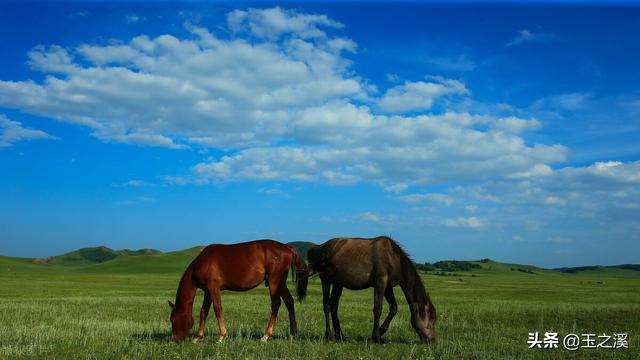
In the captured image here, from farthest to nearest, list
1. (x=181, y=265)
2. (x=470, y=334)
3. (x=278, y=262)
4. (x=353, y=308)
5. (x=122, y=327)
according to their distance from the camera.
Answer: (x=181, y=265), (x=353, y=308), (x=122, y=327), (x=470, y=334), (x=278, y=262)

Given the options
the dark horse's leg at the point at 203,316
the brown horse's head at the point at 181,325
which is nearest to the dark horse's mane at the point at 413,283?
the dark horse's leg at the point at 203,316

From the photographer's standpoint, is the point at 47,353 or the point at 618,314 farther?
the point at 618,314

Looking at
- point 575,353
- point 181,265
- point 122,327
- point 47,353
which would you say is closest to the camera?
point 47,353

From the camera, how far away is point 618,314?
75.4ft

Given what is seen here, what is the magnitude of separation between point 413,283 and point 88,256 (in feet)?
617

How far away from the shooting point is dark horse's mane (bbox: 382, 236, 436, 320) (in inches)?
584

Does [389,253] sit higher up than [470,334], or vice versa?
[389,253]

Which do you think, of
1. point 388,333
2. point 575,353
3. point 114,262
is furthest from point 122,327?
point 114,262

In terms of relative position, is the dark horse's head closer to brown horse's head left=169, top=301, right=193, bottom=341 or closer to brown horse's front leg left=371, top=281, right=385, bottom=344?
brown horse's front leg left=371, top=281, right=385, bottom=344

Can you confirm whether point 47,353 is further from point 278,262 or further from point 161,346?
point 278,262

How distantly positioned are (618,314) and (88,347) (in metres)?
21.3

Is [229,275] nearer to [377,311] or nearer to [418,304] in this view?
[377,311]

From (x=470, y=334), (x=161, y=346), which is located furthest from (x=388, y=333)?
(x=161, y=346)

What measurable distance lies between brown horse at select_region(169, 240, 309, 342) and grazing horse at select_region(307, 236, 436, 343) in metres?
1.36
